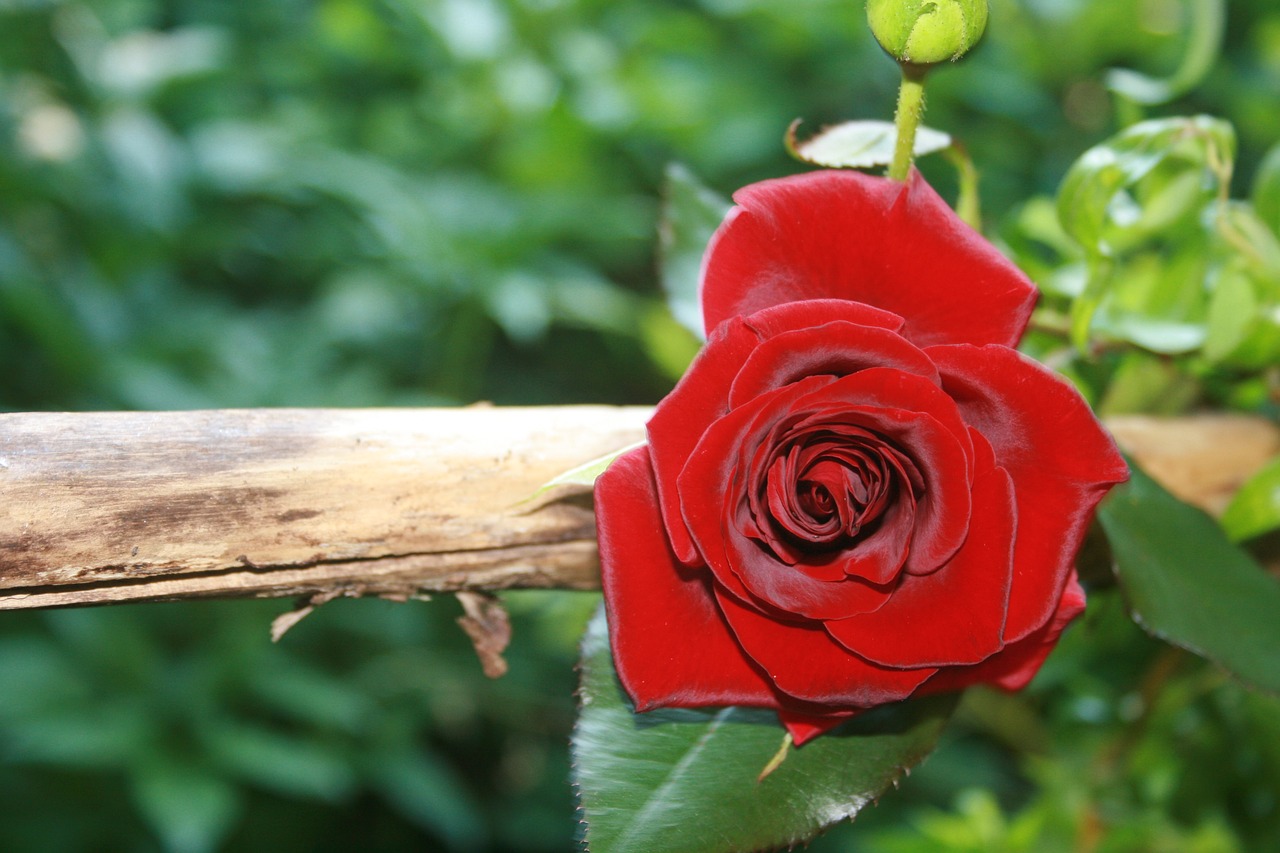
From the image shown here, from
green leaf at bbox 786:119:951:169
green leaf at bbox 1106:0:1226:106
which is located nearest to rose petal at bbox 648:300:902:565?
green leaf at bbox 786:119:951:169

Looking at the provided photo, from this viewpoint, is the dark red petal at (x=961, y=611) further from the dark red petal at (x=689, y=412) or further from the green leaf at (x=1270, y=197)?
the green leaf at (x=1270, y=197)

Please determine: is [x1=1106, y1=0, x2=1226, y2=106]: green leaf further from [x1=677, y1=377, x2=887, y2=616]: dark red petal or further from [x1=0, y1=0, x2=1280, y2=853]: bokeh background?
[x1=0, y1=0, x2=1280, y2=853]: bokeh background

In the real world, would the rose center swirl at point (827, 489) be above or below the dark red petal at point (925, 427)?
below

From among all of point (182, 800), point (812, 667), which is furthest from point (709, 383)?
point (182, 800)

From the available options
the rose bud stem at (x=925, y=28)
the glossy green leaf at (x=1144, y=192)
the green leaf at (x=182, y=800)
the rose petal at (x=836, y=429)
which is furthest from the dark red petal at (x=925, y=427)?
the green leaf at (x=182, y=800)

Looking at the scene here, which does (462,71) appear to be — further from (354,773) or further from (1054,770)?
(1054,770)

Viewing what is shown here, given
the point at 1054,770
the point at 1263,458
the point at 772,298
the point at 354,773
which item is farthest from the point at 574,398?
the point at 772,298
